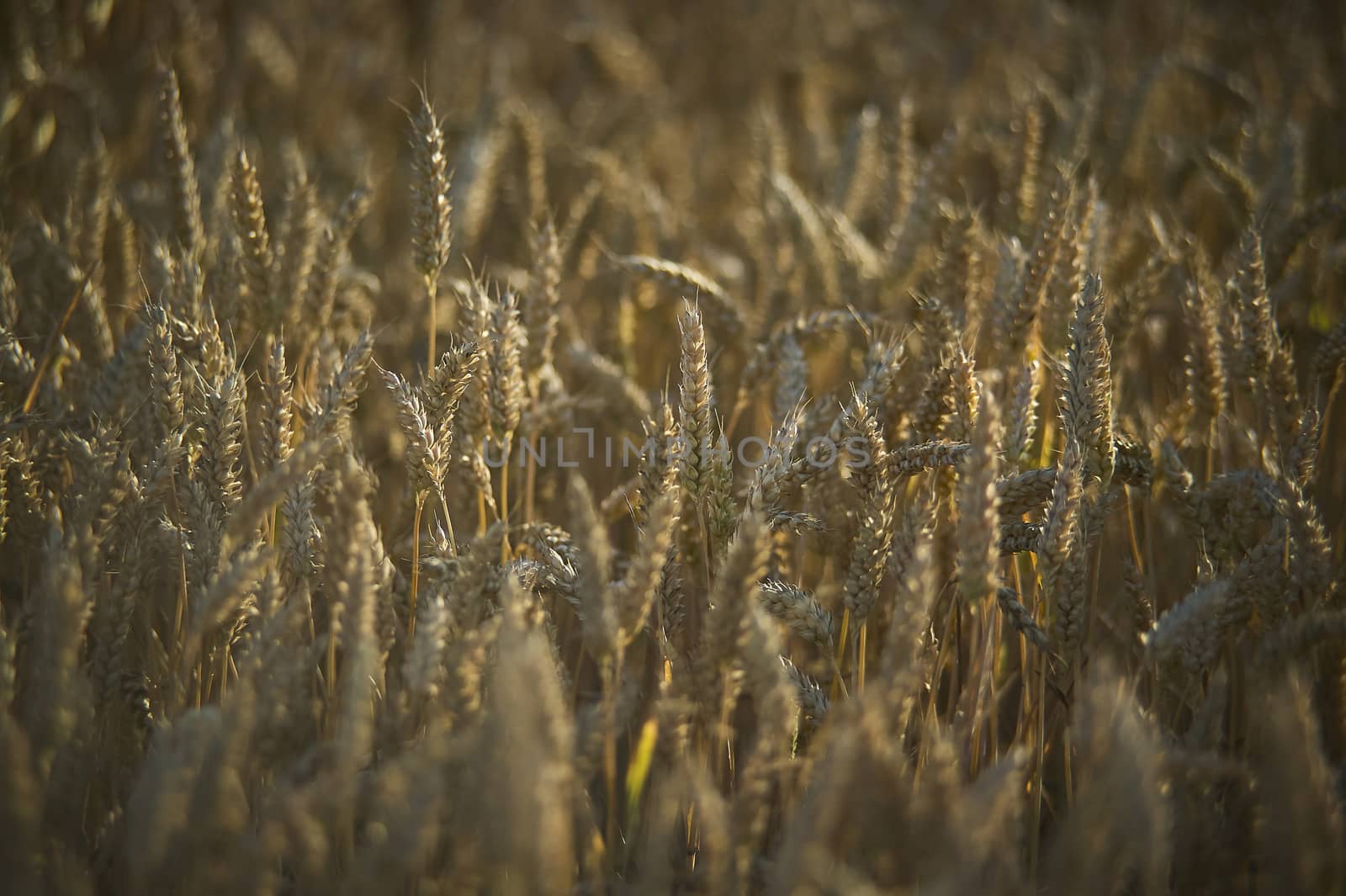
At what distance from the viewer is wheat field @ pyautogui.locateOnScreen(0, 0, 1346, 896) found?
4.01 feet

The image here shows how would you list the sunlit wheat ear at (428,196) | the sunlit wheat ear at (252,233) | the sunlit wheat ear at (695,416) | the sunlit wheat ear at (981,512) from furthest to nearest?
the sunlit wheat ear at (252,233) < the sunlit wheat ear at (428,196) < the sunlit wheat ear at (695,416) < the sunlit wheat ear at (981,512)

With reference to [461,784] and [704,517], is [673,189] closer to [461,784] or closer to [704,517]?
[704,517]

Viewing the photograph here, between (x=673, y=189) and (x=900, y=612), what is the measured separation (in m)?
3.74

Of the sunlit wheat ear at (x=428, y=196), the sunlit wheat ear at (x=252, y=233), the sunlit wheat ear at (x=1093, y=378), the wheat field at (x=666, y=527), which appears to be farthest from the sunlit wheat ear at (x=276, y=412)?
the sunlit wheat ear at (x=1093, y=378)

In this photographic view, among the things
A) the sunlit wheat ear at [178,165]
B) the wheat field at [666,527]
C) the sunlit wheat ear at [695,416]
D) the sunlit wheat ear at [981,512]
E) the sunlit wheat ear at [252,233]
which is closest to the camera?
the wheat field at [666,527]

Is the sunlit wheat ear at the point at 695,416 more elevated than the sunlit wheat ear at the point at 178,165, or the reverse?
the sunlit wheat ear at the point at 178,165

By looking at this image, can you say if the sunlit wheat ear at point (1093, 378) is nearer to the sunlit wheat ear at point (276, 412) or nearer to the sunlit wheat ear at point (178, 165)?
the sunlit wheat ear at point (276, 412)

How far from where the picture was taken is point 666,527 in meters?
1.42

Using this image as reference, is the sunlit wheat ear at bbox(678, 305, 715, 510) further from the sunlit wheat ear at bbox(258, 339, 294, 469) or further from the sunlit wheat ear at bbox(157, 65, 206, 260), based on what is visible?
the sunlit wheat ear at bbox(157, 65, 206, 260)

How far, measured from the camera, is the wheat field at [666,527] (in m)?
1.22

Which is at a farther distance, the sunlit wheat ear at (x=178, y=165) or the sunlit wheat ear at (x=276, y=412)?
the sunlit wheat ear at (x=178, y=165)

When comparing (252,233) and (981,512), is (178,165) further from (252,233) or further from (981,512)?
(981,512)

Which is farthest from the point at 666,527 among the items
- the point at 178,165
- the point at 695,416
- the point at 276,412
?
the point at 178,165

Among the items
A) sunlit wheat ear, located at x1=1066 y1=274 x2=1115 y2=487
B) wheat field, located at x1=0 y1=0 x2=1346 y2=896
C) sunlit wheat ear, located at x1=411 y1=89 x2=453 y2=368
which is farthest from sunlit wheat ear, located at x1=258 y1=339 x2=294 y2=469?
sunlit wheat ear, located at x1=1066 y1=274 x2=1115 y2=487
